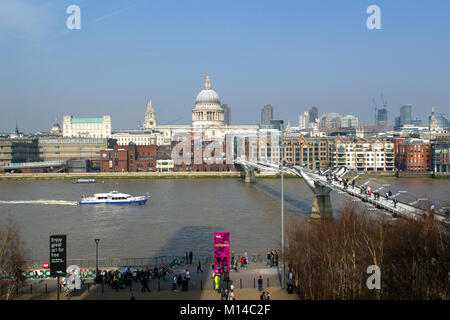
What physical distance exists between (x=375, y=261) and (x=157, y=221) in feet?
45.7

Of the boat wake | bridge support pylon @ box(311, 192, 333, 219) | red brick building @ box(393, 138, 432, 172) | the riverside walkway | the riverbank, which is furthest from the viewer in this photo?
red brick building @ box(393, 138, 432, 172)

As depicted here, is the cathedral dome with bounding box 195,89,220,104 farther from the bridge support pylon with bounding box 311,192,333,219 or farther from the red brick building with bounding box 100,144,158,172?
the bridge support pylon with bounding box 311,192,333,219

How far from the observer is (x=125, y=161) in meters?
53.5

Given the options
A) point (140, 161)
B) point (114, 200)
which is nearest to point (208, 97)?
point (140, 161)

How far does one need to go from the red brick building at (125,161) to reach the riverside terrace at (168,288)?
42515mm

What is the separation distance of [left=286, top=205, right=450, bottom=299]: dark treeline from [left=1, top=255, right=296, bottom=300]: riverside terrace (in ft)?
2.12

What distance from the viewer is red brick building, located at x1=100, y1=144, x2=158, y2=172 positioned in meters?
53.4

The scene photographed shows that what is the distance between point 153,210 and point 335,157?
33.7 meters

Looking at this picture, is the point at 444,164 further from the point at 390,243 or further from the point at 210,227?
the point at 390,243

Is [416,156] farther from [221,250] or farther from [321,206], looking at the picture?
[221,250]

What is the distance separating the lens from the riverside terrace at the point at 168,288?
959cm

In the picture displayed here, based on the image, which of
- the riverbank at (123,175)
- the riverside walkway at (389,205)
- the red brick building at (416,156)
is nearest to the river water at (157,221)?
the riverside walkway at (389,205)

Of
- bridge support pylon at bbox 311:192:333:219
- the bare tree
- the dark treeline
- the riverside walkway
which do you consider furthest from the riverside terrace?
bridge support pylon at bbox 311:192:333:219

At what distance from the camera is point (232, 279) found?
10820 mm
